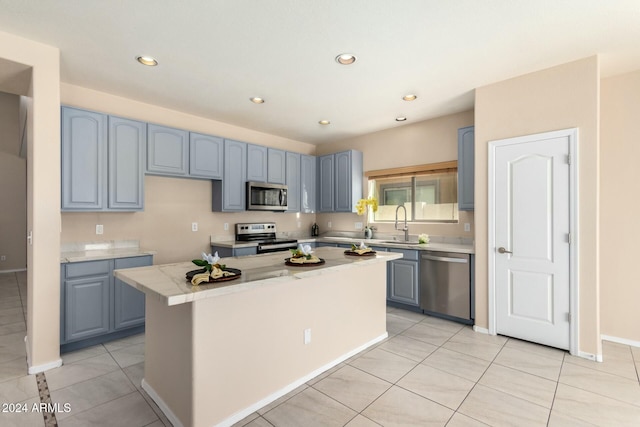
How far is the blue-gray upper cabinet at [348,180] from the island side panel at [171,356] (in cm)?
345

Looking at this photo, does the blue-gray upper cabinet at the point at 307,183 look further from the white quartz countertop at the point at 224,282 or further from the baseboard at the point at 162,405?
the baseboard at the point at 162,405

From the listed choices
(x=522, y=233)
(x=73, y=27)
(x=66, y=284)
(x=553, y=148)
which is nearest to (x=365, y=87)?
(x=553, y=148)

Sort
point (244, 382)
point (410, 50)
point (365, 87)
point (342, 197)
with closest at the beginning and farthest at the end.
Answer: point (244, 382) < point (410, 50) < point (365, 87) < point (342, 197)

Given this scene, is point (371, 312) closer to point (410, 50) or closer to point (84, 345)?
point (410, 50)

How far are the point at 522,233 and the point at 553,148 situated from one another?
83 cm

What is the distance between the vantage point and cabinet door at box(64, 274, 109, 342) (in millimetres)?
2783

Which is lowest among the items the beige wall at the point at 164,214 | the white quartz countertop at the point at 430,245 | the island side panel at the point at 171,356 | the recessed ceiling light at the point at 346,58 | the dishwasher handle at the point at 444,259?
the island side panel at the point at 171,356

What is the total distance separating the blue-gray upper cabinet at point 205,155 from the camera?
12.8 feet

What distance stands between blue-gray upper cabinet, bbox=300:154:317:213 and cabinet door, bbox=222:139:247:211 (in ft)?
3.69

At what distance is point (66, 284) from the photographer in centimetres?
277

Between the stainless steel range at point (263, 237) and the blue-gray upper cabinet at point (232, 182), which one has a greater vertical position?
the blue-gray upper cabinet at point (232, 182)

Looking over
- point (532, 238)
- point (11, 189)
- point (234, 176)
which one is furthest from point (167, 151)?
point (11, 189)

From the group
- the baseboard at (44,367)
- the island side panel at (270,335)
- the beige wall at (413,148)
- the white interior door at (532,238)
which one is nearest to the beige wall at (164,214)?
the baseboard at (44,367)

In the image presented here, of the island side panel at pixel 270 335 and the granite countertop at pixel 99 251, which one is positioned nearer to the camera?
the island side panel at pixel 270 335
